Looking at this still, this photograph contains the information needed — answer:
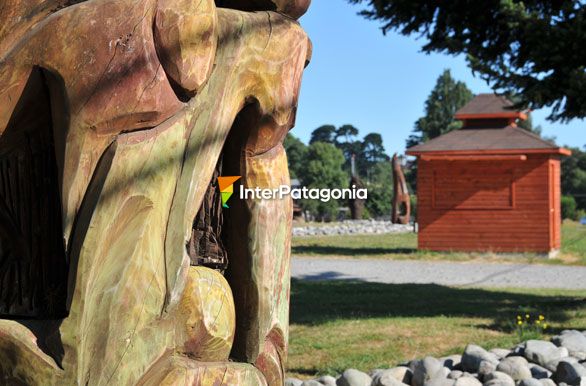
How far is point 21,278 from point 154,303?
447 millimetres

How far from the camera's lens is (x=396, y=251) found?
61.3 ft

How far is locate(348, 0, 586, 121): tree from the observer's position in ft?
24.8

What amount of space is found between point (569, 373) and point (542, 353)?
0.52 metres

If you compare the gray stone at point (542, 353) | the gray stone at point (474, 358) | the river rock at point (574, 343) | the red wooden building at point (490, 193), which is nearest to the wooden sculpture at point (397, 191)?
the red wooden building at point (490, 193)

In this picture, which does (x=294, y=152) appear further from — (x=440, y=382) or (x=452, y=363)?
(x=440, y=382)

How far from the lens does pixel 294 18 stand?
2328 millimetres

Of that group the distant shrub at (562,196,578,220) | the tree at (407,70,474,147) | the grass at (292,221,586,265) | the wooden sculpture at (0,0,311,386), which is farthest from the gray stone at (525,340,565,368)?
the tree at (407,70,474,147)

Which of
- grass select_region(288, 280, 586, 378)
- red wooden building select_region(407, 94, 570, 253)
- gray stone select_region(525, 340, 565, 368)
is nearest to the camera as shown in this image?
gray stone select_region(525, 340, 565, 368)

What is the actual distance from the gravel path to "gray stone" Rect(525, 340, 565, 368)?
6.76m

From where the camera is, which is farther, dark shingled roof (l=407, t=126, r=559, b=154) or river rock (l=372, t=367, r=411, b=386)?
dark shingled roof (l=407, t=126, r=559, b=154)

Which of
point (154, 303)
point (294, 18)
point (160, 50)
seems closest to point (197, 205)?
point (154, 303)

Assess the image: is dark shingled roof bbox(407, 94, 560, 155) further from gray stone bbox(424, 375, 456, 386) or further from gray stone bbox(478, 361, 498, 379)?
gray stone bbox(424, 375, 456, 386)

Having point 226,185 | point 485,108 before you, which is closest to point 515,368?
point 226,185

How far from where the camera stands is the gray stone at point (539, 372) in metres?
A: 4.72
